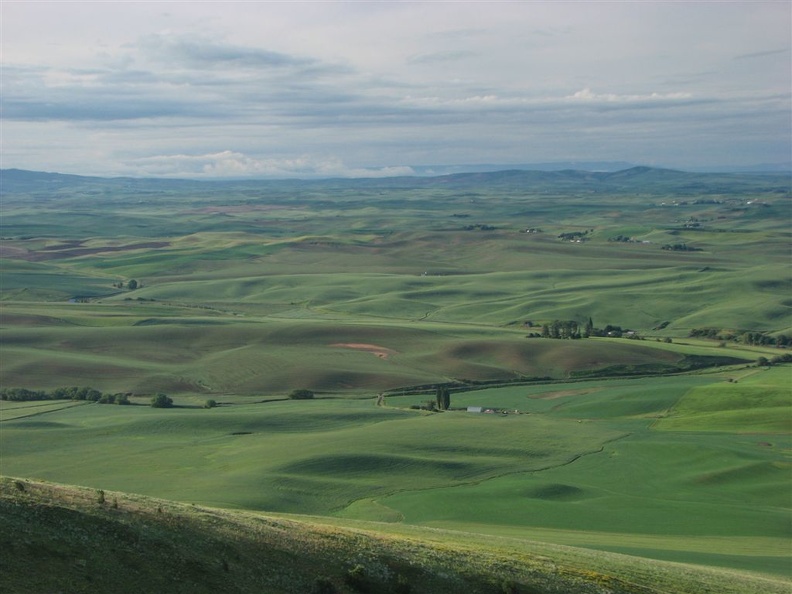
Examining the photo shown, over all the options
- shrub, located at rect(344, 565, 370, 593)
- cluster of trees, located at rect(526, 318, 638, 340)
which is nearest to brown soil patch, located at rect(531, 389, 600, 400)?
cluster of trees, located at rect(526, 318, 638, 340)

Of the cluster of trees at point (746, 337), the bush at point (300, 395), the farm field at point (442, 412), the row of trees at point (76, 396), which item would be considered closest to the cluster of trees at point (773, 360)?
the farm field at point (442, 412)

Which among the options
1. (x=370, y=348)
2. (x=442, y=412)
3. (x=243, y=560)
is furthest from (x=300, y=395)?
(x=243, y=560)

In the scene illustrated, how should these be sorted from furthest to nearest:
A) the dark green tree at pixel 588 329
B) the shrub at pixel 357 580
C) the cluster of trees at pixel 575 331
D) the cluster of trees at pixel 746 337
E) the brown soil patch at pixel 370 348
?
the dark green tree at pixel 588 329 → the cluster of trees at pixel 575 331 → the cluster of trees at pixel 746 337 → the brown soil patch at pixel 370 348 → the shrub at pixel 357 580

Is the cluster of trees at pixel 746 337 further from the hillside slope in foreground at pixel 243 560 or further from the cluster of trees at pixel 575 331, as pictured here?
the hillside slope in foreground at pixel 243 560

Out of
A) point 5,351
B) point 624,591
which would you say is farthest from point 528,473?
point 5,351

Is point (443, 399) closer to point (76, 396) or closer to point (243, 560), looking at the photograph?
point (76, 396)
